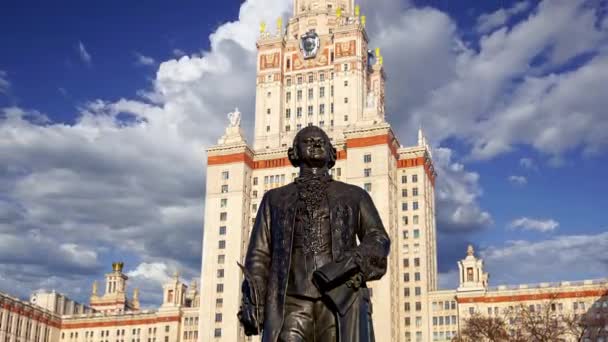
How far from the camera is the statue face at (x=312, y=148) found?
404 inches

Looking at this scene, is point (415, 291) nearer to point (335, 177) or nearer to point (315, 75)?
point (335, 177)

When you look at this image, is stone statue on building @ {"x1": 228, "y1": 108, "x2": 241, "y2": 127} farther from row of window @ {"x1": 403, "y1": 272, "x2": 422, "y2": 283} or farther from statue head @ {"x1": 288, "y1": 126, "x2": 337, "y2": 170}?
statue head @ {"x1": 288, "y1": 126, "x2": 337, "y2": 170}

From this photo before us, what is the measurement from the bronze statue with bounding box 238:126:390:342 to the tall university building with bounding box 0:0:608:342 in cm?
10086

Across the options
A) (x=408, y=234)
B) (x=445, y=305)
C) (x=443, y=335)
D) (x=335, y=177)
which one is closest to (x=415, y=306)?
(x=445, y=305)

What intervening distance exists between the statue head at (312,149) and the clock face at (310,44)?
12374cm

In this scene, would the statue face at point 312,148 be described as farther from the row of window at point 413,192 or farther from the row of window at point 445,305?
the row of window at point 413,192

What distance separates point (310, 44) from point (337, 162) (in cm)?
2358

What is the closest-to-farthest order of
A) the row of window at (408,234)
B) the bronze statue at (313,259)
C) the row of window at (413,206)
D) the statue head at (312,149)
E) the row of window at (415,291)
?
1. the bronze statue at (313,259)
2. the statue head at (312,149)
3. the row of window at (415,291)
4. the row of window at (408,234)
5. the row of window at (413,206)

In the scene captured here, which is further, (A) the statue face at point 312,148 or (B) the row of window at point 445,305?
(B) the row of window at point 445,305

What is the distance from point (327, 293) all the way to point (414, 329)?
363 ft

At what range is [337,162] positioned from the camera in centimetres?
12162

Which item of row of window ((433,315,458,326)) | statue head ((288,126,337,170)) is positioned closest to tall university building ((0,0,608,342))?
row of window ((433,315,458,326))

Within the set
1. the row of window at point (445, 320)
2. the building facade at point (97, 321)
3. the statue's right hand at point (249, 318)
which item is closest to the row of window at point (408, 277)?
→ the row of window at point (445, 320)

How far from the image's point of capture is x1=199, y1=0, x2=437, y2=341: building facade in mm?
117188
